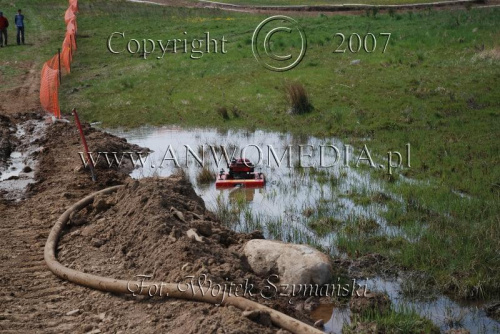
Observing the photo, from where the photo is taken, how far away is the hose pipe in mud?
7.50 meters

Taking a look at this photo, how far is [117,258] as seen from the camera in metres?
9.91

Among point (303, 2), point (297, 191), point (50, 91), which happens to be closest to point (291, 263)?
point (297, 191)

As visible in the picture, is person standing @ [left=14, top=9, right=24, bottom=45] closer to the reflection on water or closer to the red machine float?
the reflection on water

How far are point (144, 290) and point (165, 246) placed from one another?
1087 millimetres

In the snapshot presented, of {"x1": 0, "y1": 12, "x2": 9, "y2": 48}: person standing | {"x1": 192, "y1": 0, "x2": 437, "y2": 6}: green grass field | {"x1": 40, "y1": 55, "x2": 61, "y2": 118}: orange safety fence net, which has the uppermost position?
{"x1": 192, "y1": 0, "x2": 437, "y2": 6}: green grass field

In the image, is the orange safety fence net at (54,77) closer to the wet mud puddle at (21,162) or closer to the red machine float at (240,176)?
the wet mud puddle at (21,162)

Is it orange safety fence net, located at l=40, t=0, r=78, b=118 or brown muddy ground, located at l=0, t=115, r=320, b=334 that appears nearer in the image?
brown muddy ground, located at l=0, t=115, r=320, b=334

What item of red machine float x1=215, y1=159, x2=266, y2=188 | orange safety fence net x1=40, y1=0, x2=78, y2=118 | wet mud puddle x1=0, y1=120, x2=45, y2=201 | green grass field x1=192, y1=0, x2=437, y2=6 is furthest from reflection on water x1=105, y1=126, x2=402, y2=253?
green grass field x1=192, y1=0, x2=437, y2=6

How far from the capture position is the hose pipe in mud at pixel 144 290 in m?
7.50

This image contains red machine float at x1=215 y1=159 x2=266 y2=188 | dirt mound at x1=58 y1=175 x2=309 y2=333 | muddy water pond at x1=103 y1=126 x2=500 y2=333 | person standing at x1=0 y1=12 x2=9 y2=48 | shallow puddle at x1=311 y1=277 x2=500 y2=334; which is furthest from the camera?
person standing at x1=0 y1=12 x2=9 y2=48

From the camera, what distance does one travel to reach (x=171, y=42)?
30828 mm

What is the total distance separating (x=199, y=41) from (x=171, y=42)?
1.18 meters

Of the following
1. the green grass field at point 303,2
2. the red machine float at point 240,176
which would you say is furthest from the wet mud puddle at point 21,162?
the green grass field at point 303,2

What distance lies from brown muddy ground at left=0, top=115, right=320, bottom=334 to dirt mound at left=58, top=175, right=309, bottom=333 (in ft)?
0.05
